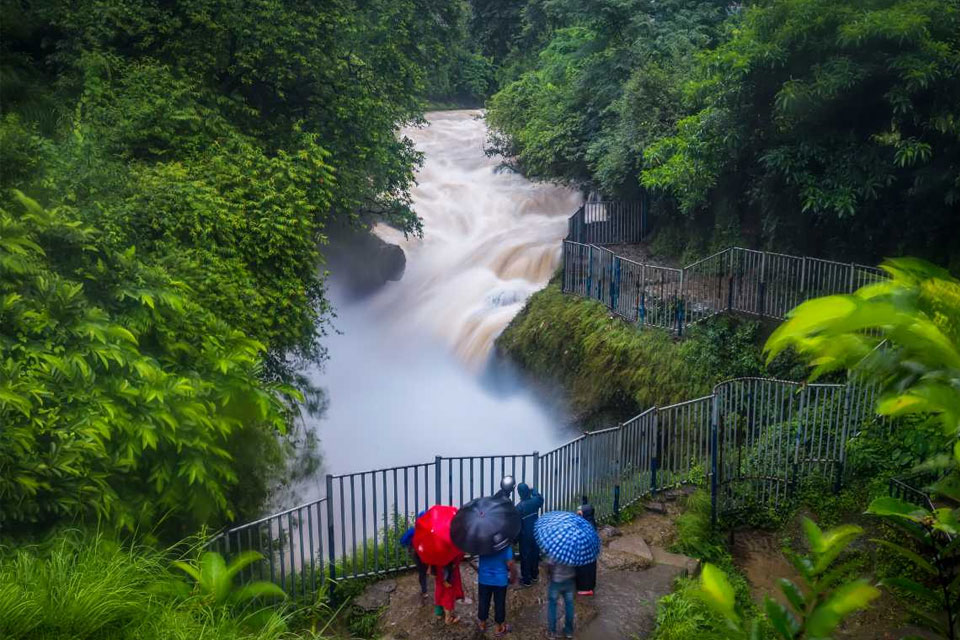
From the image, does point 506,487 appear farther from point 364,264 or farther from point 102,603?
point 364,264

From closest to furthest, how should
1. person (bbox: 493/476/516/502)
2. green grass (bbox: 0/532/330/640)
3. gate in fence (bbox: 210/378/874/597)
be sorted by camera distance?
green grass (bbox: 0/532/330/640) < person (bbox: 493/476/516/502) < gate in fence (bbox: 210/378/874/597)

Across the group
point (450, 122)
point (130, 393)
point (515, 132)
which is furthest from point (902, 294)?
point (450, 122)

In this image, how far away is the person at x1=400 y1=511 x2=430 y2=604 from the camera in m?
7.56

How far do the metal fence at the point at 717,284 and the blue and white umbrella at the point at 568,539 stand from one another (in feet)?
22.8

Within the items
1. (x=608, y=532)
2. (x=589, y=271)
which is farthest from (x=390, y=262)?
(x=608, y=532)

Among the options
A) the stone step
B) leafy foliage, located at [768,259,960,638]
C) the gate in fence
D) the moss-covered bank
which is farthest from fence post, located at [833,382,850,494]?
leafy foliage, located at [768,259,960,638]

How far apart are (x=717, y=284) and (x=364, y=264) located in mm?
10638

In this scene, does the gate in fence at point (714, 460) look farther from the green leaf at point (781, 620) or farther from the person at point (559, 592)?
the green leaf at point (781, 620)

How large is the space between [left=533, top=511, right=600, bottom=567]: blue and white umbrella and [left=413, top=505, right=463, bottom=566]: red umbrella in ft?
2.54

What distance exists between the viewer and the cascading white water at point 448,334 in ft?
52.9

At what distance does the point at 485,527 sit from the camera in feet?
22.6

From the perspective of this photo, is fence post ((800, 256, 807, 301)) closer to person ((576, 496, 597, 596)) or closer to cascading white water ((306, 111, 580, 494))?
cascading white water ((306, 111, 580, 494))

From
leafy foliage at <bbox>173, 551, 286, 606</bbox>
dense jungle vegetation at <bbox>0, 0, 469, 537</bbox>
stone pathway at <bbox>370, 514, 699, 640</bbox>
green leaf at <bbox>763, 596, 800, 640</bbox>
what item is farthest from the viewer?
stone pathway at <bbox>370, 514, 699, 640</bbox>

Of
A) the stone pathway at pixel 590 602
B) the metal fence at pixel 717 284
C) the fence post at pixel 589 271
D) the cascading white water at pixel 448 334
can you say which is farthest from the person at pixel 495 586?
the fence post at pixel 589 271
